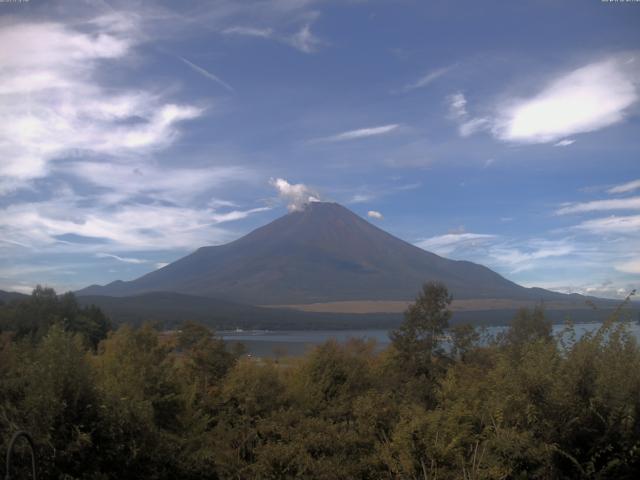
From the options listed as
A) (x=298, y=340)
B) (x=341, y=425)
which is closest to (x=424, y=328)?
(x=341, y=425)

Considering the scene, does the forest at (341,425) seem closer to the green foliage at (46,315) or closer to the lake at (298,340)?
the lake at (298,340)

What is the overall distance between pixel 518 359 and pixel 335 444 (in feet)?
8.87

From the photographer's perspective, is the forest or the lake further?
the lake

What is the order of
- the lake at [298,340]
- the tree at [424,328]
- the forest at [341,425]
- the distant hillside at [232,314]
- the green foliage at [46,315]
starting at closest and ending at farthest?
the forest at [341,425], the lake at [298,340], the tree at [424,328], the green foliage at [46,315], the distant hillside at [232,314]

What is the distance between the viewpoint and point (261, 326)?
3999 inches

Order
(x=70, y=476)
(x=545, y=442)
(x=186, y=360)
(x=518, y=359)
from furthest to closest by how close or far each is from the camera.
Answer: (x=186, y=360) < (x=518, y=359) < (x=545, y=442) < (x=70, y=476)

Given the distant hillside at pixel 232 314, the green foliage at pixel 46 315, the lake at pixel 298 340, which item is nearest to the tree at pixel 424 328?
the lake at pixel 298 340

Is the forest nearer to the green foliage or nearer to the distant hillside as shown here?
the green foliage

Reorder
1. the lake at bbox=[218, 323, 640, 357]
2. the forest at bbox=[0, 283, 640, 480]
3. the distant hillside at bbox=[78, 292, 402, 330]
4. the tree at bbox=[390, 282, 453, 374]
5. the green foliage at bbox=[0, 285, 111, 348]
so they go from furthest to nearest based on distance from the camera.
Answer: the distant hillside at bbox=[78, 292, 402, 330]
the green foliage at bbox=[0, 285, 111, 348]
the tree at bbox=[390, 282, 453, 374]
the lake at bbox=[218, 323, 640, 357]
the forest at bbox=[0, 283, 640, 480]

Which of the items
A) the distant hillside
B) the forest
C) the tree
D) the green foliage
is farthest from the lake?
the green foliage

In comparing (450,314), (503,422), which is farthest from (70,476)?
(450,314)

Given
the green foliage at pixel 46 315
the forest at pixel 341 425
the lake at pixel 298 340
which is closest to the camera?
the forest at pixel 341 425

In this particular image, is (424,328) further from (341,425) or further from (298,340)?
(298,340)

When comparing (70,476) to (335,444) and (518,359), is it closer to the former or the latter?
(335,444)
